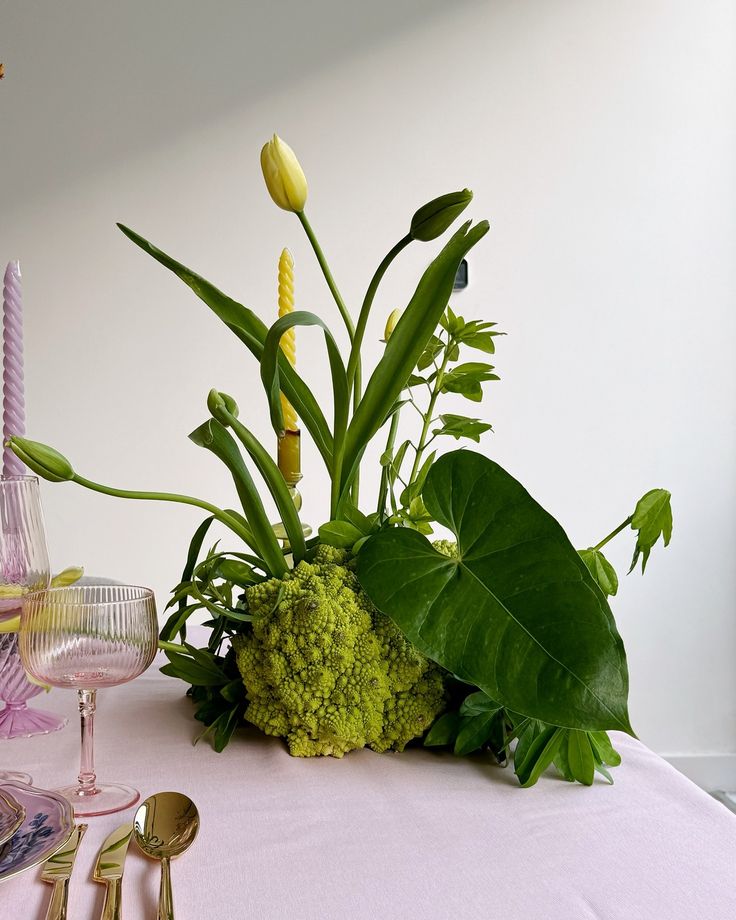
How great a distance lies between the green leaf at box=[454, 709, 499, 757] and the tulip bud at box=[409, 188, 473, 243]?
1.19 feet

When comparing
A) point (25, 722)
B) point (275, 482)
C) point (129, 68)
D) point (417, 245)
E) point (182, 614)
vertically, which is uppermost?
point (129, 68)

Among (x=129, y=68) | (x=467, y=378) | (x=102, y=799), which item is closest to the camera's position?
(x=102, y=799)

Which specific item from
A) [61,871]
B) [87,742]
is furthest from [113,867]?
[87,742]

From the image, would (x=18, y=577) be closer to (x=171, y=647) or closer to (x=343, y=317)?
(x=171, y=647)

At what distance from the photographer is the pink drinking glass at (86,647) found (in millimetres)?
528

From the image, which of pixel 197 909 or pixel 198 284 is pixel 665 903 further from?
pixel 198 284

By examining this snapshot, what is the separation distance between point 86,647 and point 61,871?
6.1 inches

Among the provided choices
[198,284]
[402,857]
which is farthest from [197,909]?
[198,284]

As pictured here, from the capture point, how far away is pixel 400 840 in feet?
1.55

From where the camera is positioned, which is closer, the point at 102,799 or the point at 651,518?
the point at 102,799

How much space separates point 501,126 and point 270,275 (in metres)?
0.75

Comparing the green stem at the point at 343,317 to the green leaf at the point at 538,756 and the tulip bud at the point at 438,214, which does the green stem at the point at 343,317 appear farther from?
the green leaf at the point at 538,756

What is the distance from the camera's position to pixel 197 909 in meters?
0.40

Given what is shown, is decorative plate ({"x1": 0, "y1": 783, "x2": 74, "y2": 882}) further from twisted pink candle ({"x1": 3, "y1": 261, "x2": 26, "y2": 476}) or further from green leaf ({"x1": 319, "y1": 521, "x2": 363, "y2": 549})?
twisted pink candle ({"x1": 3, "y1": 261, "x2": 26, "y2": 476})
